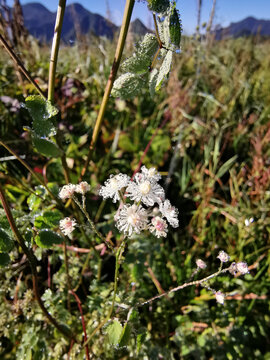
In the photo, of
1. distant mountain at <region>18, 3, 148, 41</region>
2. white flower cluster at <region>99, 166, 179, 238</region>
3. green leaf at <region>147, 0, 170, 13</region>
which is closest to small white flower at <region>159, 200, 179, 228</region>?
white flower cluster at <region>99, 166, 179, 238</region>

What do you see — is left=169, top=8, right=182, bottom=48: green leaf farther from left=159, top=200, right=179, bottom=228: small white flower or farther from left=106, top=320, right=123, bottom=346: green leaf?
left=106, top=320, right=123, bottom=346: green leaf

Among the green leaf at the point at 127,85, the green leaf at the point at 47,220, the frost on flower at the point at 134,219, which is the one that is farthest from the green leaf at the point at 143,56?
the green leaf at the point at 47,220

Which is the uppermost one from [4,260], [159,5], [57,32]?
[57,32]

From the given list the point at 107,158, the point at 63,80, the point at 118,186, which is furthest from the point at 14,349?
the point at 63,80

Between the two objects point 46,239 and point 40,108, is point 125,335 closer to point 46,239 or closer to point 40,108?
point 46,239

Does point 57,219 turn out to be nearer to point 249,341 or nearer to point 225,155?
point 249,341

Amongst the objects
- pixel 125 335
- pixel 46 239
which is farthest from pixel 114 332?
pixel 46 239
